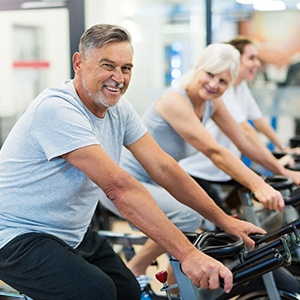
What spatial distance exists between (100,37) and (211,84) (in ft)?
3.59

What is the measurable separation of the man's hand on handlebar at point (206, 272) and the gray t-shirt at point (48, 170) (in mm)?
467

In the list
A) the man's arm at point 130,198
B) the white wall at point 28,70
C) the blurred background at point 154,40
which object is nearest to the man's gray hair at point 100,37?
the man's arm at point 130,198

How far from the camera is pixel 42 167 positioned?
1973mm

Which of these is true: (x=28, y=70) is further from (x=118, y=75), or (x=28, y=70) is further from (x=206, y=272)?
(x=206, y=272)

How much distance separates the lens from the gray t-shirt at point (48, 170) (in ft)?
6.22

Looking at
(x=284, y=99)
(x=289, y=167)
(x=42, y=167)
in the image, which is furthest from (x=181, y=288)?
(x=284, y=99)

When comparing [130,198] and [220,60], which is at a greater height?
[220,60]

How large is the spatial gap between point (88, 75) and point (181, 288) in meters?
0.74

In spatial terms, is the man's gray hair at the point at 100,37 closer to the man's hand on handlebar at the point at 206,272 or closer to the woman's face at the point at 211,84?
the man's hand on handlebar at the point at 206,272

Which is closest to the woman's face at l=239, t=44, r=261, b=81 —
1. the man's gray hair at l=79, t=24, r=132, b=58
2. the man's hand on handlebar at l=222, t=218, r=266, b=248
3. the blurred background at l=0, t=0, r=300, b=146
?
the blurred background at l=0, t=0, r=300, b=146

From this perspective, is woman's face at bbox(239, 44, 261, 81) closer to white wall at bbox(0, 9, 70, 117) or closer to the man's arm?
white wall at bbox(0, 9, 70, 117)

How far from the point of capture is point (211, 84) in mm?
3002

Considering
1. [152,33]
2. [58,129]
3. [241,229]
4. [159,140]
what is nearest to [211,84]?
[159,140]

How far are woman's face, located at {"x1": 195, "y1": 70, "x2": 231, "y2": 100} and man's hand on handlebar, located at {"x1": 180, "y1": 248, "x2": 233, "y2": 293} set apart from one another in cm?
143
